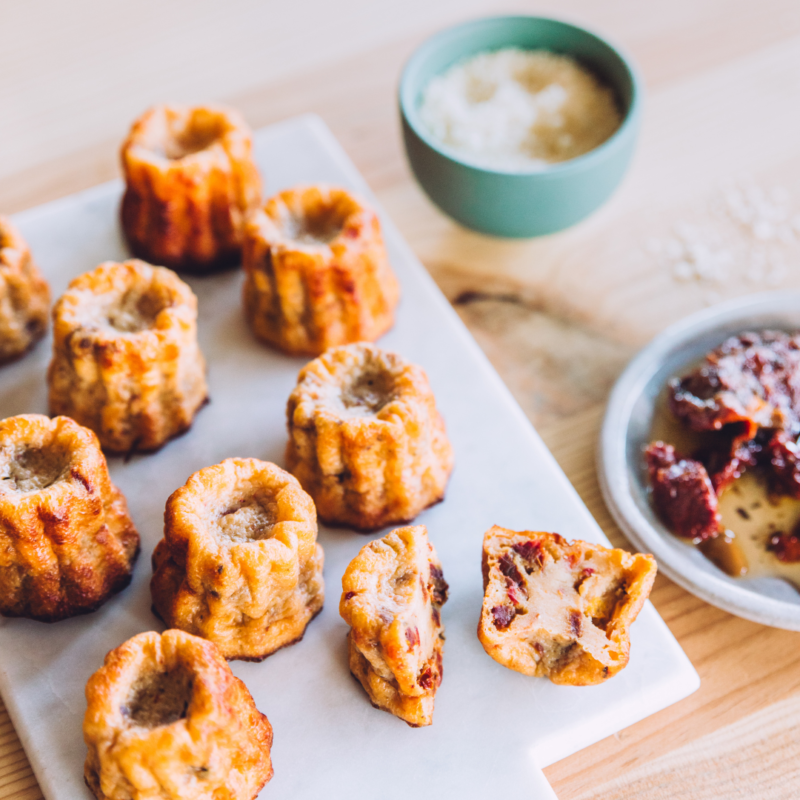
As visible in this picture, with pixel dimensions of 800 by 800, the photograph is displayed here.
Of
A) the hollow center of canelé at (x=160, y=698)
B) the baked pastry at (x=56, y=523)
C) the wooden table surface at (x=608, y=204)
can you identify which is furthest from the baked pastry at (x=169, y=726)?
the wooden table surface at (x=608, y=204)

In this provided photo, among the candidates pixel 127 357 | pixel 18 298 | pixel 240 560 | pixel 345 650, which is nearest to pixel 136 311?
pixel 127 357

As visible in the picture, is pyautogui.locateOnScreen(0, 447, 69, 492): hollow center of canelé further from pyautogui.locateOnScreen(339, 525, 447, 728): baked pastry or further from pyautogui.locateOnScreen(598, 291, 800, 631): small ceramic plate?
pyautogui.locateOnScreen(598, 291, 800, 631): small ceramic plate

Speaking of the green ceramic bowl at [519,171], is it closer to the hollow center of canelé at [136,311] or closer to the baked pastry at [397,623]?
the hollow center of canelé at [136,311]

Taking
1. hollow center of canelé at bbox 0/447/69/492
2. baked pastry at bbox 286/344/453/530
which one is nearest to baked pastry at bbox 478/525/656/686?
baked pastry at bbox 286/344/453/530

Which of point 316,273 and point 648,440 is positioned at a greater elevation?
point 316,273

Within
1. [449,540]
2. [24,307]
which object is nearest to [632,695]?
[449,540]

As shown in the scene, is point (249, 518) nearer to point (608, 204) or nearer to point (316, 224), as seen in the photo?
point (316, 224)
